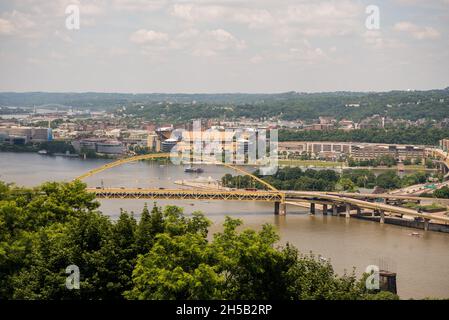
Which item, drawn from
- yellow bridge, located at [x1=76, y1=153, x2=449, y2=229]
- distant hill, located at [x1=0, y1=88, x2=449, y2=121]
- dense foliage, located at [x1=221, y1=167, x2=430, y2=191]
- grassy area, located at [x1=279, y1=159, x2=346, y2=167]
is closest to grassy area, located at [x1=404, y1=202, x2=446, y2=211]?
yellow bridge, located at [x1=76, y1=153, x2=449, y2=229]

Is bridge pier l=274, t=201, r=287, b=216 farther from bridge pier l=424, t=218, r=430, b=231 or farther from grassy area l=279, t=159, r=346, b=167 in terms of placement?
grassy area l=279, t=159, r=346, b=167

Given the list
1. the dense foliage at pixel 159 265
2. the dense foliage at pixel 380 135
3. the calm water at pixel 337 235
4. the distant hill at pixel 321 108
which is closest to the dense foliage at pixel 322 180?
the calm water at pixel 337 235

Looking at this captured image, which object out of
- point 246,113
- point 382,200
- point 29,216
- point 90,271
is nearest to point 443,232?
point 382,200

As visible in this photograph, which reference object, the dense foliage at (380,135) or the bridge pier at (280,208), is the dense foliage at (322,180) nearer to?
the bridge pier at (280,208)

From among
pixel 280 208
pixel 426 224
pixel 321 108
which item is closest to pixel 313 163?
pixel 280 208

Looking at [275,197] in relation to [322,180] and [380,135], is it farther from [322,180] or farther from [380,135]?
[380,135]
